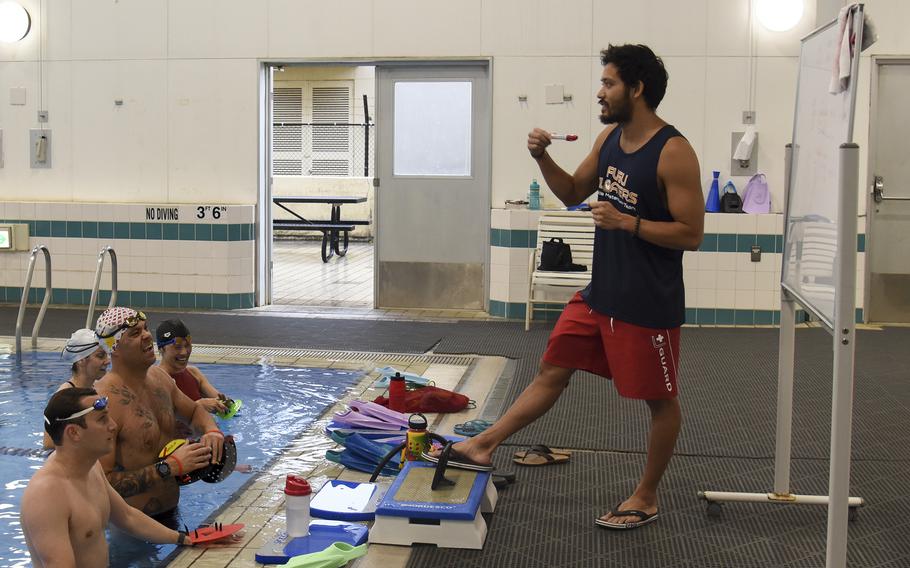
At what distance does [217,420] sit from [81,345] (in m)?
1.53

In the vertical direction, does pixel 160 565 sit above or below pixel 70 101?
below

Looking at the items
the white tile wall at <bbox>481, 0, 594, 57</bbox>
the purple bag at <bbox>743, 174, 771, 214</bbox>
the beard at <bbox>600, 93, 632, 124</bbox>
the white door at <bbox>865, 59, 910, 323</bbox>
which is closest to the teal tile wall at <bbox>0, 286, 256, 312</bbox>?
the white tile wall at <bbox>481, 0, 594, 57</bbox>

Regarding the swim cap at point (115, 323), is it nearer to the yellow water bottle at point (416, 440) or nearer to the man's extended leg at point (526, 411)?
the yellow water bottle at point (416, 440)

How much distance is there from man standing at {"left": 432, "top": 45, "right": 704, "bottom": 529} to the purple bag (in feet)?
19.1

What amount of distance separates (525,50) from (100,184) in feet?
14.5

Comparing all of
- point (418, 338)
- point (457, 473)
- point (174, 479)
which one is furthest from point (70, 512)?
point (418, 338)

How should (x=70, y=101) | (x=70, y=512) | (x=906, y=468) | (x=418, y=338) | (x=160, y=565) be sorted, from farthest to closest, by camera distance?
1. (x=70, y=101)
2. (x=418, y=338)
3. (x=906, y=468)
4. (x=160, y=565)
5. (x=70, y=512)

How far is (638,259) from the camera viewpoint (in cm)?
414

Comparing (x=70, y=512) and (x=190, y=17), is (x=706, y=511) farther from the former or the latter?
(x=190, y=17)

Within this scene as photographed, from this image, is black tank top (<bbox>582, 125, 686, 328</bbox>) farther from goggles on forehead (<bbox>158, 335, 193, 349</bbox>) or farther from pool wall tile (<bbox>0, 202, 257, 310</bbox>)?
pool wall tile (<bbox>0, 202, 257, 310</bbox>)

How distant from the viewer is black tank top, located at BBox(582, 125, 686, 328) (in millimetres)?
4105

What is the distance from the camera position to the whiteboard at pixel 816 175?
353 cm

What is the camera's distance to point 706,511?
4.48 meters

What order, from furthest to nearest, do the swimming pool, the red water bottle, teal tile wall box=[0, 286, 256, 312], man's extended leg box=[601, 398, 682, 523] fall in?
teal tile wall box=[0, 286, 256, 312] → the red water bottle → the swimming pool → man's extended leg box=[601, 398, 682, 523]
